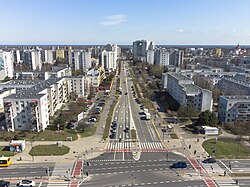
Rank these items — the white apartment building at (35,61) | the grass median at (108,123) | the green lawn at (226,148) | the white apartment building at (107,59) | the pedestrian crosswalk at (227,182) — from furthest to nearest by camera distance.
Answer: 1. the white apartment building at (107,59)
2. the white apartment building at (35,61)
3. the grass median at (108,123)
4. the green lawn at (226,148)
5. the pedestrian crosswalk at (227,182)

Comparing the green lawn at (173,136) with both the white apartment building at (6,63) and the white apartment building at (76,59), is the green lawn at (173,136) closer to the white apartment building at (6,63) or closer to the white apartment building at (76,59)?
the white apartment building at (6,63)

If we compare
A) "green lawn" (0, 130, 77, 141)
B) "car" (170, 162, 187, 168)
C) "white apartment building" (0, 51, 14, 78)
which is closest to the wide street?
"car" (170, 162, 187, 168)

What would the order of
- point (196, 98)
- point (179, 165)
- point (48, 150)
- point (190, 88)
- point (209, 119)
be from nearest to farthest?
point (179, 165) → point (48, 150) → point (209, 119) → point (196, 98) → point (190, 88)

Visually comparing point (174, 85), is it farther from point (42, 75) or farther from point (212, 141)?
point (42, 75)

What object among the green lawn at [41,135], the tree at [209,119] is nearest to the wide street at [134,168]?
the tree at [209,119]

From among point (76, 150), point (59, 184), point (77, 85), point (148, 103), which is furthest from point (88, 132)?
point (77, 85)

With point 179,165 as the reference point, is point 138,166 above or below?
below

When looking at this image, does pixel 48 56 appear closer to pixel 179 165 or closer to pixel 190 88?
pixel 190 88
